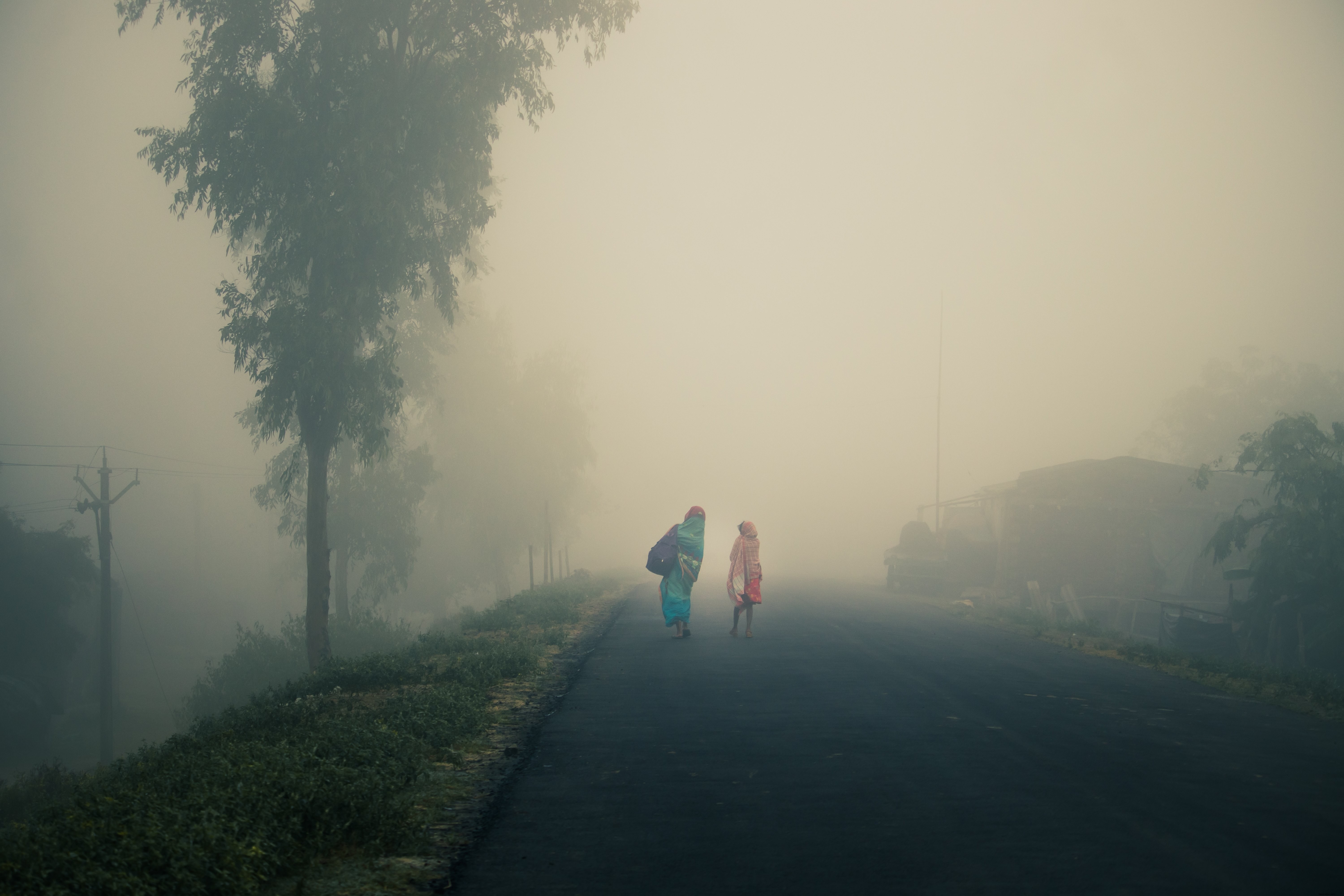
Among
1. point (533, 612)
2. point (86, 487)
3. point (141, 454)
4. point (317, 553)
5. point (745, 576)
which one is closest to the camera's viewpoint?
point (745, 576)

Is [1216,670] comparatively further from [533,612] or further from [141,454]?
[141,454]

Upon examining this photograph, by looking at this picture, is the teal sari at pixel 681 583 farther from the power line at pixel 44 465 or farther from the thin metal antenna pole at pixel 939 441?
the thin metal antenna pole at pixel 939 441

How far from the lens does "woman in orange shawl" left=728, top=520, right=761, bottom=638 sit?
51.1 feet

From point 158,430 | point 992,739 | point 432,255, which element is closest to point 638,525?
point 158,430

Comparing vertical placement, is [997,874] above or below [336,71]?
below

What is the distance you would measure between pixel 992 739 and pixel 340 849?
17.9ft

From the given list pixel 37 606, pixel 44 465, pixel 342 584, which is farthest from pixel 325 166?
pixel 44 465

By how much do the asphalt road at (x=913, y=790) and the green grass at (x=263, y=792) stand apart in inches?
34.5

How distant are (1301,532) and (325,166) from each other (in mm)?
22503

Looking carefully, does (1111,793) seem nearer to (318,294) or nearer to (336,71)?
(318,294)

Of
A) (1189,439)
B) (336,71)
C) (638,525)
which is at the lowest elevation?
(638,525)

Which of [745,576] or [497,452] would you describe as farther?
[497,452]

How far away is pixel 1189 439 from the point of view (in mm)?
56688

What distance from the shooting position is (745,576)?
51.5 feet
